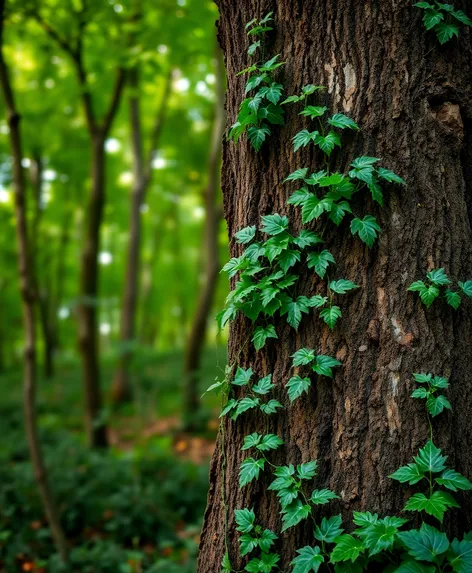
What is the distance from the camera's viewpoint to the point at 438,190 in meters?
2.33

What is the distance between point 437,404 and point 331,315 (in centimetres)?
56

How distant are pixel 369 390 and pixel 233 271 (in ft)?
2.66

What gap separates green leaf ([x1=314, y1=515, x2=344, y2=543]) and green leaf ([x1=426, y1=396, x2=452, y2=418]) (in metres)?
0.59

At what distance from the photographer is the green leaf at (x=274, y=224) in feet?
7.84

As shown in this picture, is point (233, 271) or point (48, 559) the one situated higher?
point (233, 271)

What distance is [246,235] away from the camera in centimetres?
249

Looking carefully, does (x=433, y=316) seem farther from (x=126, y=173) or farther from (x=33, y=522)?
(x=126, y=173)

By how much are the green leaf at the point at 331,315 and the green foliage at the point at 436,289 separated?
31 cm

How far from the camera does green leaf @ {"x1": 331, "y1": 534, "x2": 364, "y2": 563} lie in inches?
83.0

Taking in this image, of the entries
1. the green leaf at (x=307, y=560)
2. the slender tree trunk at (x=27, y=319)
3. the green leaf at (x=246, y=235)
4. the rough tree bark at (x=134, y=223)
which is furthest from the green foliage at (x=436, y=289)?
the rough tree bark at (x=134, y=223)

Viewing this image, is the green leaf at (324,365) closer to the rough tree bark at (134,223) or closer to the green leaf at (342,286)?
the green leaf at (342,286)

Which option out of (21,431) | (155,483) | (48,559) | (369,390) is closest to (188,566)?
(48,559)

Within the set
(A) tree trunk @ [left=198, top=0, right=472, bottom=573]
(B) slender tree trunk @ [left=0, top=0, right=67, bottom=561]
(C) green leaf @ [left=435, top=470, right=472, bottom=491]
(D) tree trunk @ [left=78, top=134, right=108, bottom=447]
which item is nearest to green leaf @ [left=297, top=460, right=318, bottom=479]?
(A) tree trunk @ [left=198, top=0, right=472, bottom=573]

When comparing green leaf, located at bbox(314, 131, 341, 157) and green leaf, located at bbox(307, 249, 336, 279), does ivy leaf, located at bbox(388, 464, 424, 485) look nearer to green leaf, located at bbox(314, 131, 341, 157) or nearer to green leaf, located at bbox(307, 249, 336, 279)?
green leaf, located at bbox(307, 249, 336, 279)
